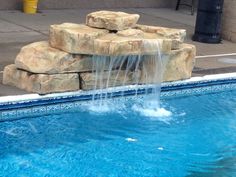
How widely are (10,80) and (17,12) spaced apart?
203 inches

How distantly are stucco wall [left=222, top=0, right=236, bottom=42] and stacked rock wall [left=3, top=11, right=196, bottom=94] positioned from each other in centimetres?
384

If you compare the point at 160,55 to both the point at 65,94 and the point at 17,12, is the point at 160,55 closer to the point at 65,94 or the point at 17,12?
the point at 65,94

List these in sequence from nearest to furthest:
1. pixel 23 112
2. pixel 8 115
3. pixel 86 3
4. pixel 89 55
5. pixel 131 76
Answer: pixel 8 115 < pixel 23 112 < pixel 89 55 < pixel 131 76 < pixel 86 3

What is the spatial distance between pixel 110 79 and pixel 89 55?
19.2 inches

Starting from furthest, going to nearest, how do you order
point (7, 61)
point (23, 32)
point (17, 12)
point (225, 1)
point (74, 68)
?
point (17, 12) < point (225, 1) < point (23, 32) < point (7, 61) < point (74, 68)

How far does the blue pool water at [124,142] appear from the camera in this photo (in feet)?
17.7

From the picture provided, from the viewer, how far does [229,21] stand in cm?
1118

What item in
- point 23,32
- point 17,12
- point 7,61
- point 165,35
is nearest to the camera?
point 165,35

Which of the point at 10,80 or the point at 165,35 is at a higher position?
the point at 165,35

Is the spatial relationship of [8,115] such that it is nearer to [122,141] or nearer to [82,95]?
[82,95]

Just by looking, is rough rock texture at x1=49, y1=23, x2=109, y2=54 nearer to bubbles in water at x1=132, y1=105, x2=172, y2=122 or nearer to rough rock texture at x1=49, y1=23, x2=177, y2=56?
rough rock texture at x1=49, y1=23, x2=177, y2=56

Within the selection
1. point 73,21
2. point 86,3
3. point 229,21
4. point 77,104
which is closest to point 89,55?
point 77,104

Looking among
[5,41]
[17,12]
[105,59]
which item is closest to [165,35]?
[105,59]

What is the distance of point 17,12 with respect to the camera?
12.0 m
